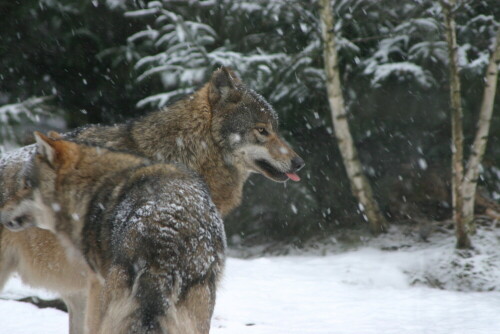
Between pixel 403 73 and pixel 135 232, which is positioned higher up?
pixel 403 73

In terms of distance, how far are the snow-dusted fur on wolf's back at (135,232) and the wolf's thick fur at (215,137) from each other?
807 millimetres

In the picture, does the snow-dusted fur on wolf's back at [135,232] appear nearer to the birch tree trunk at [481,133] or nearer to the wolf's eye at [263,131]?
the wolf's eye at [263,131]

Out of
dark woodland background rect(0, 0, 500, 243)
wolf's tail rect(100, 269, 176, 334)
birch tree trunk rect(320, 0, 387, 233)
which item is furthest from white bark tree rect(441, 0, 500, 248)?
wolf's tail rect(100, 269, 176, 334)

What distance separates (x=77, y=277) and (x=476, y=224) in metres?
5.83

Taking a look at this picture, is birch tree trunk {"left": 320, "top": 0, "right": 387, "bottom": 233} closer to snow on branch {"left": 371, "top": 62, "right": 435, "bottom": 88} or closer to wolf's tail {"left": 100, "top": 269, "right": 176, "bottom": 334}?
snow on branch {"left": 371, "top": 62, "right": 435, "bottom": 88}

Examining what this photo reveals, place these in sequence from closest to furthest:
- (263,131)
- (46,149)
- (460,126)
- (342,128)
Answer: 1. (46,149)
2. (263,131)
3. (460,126)
4. (342,128)

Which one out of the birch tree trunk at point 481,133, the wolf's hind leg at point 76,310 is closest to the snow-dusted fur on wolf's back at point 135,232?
the wolf's hind leg at point 76,310

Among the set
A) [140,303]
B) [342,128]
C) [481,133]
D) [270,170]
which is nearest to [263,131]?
[270,170]

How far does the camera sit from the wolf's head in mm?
4730

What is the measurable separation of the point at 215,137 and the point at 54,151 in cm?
149

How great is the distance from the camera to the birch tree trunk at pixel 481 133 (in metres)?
6.76

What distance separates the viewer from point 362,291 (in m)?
6.63

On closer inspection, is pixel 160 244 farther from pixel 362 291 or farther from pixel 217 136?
pixel 362 291

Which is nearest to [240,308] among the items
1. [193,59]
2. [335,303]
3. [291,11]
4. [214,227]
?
[335,303]
